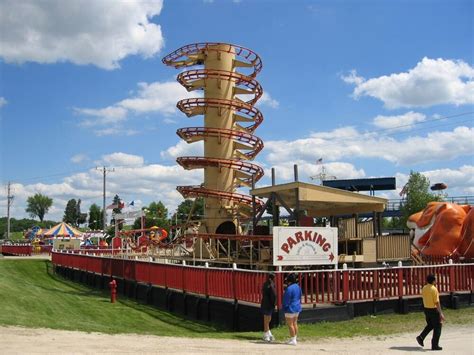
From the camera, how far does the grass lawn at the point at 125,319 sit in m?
12.9

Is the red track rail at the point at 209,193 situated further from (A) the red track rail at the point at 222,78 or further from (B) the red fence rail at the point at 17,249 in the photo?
(B) the red fence rail at the point at 17,249

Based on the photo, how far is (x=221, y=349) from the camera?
10664 millimetres

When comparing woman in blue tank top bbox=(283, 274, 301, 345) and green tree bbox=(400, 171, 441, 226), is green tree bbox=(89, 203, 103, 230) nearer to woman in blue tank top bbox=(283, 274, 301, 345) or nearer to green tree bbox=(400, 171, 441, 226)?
green tree bbox=(400, 171, 441, 226)

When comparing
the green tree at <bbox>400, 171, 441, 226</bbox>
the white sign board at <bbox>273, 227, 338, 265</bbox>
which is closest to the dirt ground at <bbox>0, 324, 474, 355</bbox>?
the white sign board at <bbox>273, 227, 338, 265</bbox>

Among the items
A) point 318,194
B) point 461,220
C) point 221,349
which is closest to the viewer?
point 221,349

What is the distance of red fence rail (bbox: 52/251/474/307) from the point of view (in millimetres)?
14516

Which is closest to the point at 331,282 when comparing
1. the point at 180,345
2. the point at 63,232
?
the point at 180,345

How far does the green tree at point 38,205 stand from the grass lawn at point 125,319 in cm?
17759

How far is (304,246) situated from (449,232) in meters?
13.8

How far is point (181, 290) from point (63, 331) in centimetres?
736

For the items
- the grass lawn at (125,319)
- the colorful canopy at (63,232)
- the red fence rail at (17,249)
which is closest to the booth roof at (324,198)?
the grass lawn at (125,319)

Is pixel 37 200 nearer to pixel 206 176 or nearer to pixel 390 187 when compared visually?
pixel 390 187

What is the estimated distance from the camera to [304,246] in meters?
15.8

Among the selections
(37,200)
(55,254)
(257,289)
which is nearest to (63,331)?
(257,289)
